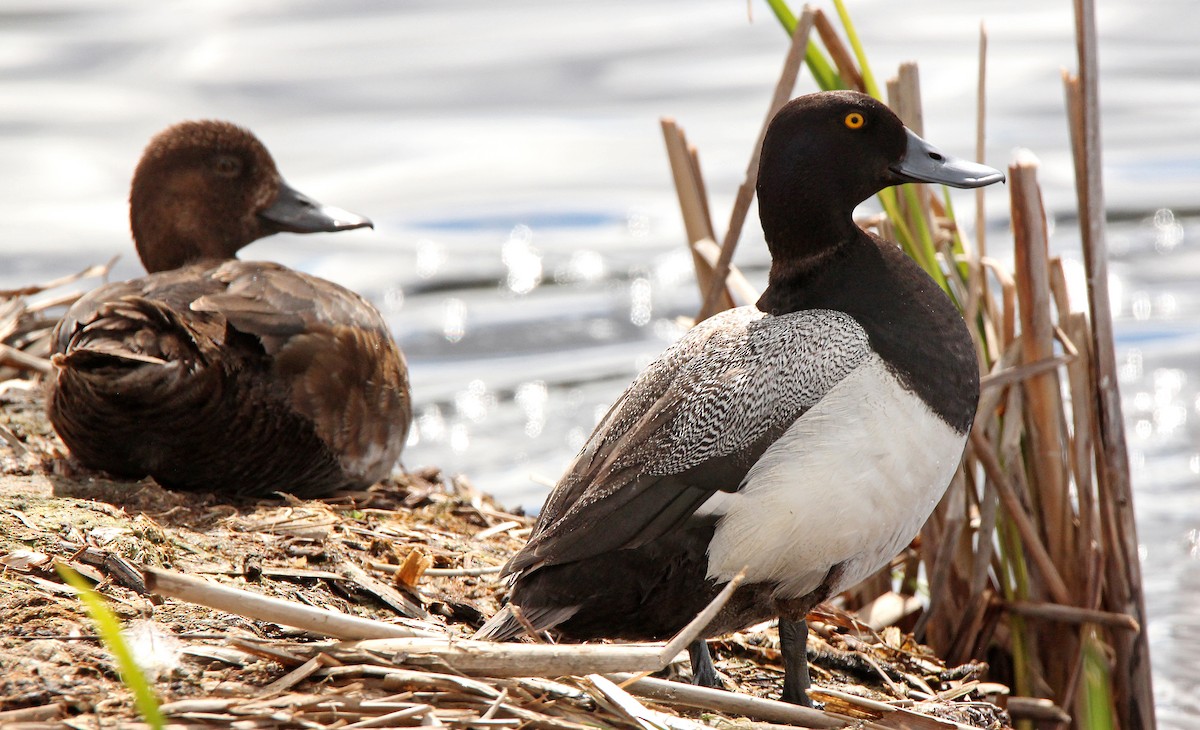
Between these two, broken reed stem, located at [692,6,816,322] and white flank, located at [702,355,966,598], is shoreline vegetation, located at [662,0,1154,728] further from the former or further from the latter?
white flank, located at [702,355,966,598]

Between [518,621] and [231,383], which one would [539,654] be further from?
[231,383]

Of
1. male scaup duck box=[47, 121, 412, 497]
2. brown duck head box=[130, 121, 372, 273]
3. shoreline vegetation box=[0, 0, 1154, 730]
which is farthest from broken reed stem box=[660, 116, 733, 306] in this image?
brown duck head box=[130, 121, 372, 273]

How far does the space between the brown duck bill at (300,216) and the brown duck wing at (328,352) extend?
0.61m

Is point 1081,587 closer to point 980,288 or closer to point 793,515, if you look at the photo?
point 980,288

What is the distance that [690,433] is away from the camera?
112 inches

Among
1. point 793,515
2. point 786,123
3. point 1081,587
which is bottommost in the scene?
point 1081,587

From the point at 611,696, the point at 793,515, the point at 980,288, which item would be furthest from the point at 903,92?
the point at 611,696

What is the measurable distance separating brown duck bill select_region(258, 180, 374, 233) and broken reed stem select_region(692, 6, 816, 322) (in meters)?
1.45

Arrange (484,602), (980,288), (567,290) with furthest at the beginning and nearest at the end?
(567,290) → (980,288) → (484,602)

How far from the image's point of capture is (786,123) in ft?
10.3

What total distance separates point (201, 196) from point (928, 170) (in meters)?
2.57

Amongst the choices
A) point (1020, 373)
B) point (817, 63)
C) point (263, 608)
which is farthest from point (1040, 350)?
point (263, 608)

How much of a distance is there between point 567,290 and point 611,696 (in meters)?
5.23

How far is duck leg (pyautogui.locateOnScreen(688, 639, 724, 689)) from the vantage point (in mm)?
2977
